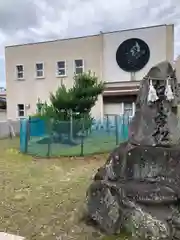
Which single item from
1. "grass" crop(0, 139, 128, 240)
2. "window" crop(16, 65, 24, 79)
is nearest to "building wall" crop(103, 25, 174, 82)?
"window" crop(16, 65, 24, 79)

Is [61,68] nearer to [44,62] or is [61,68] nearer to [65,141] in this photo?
[44,62]

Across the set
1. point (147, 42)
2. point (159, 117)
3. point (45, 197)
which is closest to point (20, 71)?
point (147, 42)

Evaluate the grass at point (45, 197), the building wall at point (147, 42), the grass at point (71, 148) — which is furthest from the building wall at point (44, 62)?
the grass at point (45, 197)

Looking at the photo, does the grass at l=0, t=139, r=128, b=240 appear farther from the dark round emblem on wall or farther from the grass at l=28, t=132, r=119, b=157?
the dark round emblem on wall

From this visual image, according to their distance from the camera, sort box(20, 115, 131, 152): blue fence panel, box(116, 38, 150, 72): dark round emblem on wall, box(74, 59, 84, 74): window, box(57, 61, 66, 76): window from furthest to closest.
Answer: box(57, 61, 66, 76): window → box(74, 59, 84, 74): window → box(116, 38, 150, 72): dark round emblem on wall → box(20, 115, 131, 152): blue fence panel

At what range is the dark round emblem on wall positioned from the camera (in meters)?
15.9

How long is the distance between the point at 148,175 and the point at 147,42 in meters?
13.3

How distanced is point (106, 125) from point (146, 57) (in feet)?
18.9

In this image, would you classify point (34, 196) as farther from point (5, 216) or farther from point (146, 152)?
point (146, 152)

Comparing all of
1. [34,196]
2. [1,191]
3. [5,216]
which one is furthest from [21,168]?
[5,216]

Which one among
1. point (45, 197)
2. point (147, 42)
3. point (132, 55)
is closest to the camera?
point (45, 197)

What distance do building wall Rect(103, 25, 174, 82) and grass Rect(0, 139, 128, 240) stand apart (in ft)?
29.9

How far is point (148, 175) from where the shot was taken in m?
3.71

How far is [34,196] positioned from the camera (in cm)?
511
